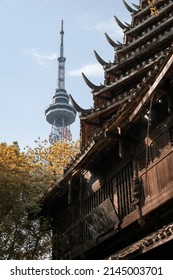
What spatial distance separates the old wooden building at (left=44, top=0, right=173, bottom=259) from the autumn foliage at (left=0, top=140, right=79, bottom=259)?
0.69 m

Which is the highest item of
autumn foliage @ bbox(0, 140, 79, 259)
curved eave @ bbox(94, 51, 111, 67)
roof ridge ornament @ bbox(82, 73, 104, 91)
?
curved eave @ bbox(94, 51, 111, 67)

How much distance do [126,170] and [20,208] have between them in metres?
5.61

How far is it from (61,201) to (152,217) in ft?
22.6

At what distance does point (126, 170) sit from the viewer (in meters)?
12.8

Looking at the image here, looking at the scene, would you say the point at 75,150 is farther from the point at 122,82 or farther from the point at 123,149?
the point at 123,149

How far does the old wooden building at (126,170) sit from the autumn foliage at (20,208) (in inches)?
27.4

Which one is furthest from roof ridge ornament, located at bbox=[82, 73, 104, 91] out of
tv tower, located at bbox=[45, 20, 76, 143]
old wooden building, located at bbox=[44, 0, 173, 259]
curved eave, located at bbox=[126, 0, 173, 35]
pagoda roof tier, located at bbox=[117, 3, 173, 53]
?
tv tower, located at bbox=[45, 20, 76, 143]

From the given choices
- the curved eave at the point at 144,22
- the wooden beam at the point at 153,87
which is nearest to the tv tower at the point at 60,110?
the curved eave at the point at 144,22

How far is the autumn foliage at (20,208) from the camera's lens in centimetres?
1612

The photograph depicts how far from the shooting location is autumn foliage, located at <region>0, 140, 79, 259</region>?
16125 mm

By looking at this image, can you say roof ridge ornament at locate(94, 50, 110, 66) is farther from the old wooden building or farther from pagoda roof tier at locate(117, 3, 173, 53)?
pagoda roof tier at locate(117, 3, 173, 53)

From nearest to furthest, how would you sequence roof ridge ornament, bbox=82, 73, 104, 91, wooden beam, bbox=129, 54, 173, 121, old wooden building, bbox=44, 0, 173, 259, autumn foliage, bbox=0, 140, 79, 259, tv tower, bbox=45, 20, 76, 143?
wooden beam, bbox=129, 54, 173, 121 < old wooden building, bbox=44, 0, 173, 259 < autumn foliage, bbox=0, 140, 79, 259 < roof ridge ornament, bbox=82, 73, 104, 91 < tv tower, bbox=45, 20, 76, 143

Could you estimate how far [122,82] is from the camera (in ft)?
56.3

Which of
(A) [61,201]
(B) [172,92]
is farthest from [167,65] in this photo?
(A) [61,201]
